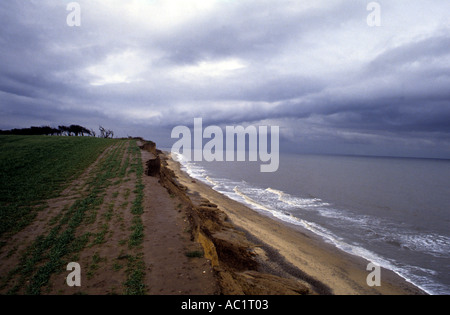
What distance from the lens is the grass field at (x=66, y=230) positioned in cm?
616

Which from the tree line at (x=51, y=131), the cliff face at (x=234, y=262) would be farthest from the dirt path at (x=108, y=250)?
the tree line at (x=51, y=131)

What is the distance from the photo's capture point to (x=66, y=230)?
9.01 metres

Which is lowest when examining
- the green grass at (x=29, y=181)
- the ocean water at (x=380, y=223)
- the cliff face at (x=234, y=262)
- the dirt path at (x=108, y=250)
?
the ocean water at (x=380, y=223)

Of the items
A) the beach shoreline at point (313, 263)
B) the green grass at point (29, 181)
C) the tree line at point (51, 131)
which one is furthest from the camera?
the tree line at point (51, 131)

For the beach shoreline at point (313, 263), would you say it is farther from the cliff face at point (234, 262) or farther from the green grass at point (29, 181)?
the green grass at point (29, 181)

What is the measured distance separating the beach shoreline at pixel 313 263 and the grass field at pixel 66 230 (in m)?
6.72

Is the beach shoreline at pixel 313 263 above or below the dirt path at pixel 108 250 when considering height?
below

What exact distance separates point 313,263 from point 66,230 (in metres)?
12.2

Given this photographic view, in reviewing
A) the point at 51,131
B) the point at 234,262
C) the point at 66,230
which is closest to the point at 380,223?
the point at 234,262

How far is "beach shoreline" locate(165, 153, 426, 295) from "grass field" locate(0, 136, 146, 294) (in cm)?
672

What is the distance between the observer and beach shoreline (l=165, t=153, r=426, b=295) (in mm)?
10555

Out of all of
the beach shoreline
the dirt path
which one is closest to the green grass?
the dirt path
